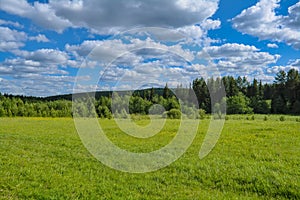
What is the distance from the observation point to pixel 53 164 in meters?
11.5

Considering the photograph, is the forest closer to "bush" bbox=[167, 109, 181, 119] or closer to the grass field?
"bush" bbox=[167, 109, 181, 119]

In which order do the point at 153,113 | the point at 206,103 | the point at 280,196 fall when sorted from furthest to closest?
the point at 206,103
the point at 153,113
the point at 280,196

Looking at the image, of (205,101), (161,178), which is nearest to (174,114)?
(205,101)

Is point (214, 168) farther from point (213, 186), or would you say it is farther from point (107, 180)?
point (107, 180)

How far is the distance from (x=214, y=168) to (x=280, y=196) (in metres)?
3.01

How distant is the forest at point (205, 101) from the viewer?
183ft

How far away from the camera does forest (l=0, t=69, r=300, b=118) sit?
183 ft

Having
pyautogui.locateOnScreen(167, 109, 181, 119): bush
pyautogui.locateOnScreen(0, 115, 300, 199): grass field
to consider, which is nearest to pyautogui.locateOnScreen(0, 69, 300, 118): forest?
pyautogui.locateOnScreen(167, 109, 181, 119): bush

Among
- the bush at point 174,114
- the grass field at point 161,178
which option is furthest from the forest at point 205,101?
the grass field at point 161,178

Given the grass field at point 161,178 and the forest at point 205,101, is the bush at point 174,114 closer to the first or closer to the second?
the forest at point 205,101

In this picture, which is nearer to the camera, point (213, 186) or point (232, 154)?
point (213, 186)

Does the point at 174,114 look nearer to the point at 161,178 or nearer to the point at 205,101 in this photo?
the point at 205,101

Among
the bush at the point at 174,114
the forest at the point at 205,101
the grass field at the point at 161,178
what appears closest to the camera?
the grass field at the point at 161,178

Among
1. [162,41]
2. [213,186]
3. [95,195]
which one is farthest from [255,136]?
[95,195]
